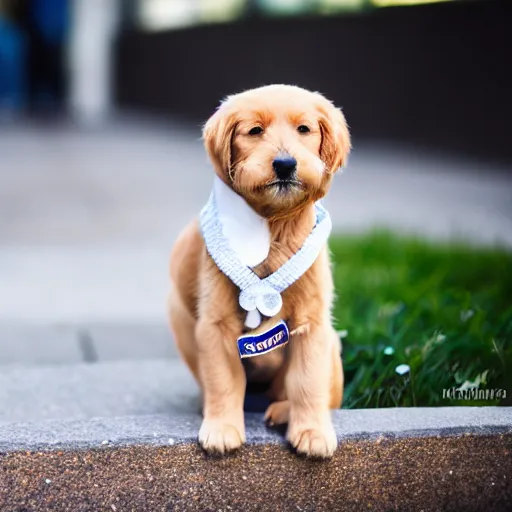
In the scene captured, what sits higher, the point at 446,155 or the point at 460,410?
the point at 460,410

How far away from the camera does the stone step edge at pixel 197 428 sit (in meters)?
2.88

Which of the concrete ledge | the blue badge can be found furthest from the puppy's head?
the concrete ledge

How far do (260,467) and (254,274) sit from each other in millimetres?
615

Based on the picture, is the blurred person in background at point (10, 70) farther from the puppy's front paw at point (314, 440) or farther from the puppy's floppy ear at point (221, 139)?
the puppy's front paw at point (314, 440)

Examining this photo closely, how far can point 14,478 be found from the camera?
2.84m

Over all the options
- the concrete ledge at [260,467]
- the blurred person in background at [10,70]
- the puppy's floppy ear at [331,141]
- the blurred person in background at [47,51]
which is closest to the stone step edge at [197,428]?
the concrete ledge at [260,467]

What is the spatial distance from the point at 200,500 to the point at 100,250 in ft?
12.6

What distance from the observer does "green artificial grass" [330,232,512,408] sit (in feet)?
11.3

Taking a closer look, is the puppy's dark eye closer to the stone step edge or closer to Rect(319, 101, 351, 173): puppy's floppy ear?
Rect(319, 101, 351, 173): puppy's floppy ear

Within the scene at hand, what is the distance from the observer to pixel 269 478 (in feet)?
9.73

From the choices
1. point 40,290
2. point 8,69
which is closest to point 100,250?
point 40,290

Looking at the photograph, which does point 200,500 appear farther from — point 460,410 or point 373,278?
point 373,278

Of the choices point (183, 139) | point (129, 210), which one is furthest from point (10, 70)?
point (129, 210)

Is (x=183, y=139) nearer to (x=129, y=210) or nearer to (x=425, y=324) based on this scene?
(x=129, y=210)
